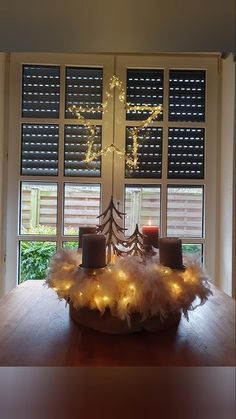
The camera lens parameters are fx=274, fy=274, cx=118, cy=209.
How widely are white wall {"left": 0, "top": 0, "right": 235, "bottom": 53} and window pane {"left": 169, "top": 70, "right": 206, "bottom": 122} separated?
54 cm

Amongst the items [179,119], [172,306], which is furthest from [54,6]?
[179,119]

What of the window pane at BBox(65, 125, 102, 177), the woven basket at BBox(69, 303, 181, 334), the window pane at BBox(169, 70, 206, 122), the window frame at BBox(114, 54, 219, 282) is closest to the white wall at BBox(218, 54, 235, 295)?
the window frame at BBox(114, 54, 219, 282)

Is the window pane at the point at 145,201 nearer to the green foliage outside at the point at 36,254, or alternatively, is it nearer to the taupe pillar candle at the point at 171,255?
the green foliage outside at the point at 36,254

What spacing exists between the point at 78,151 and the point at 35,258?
72 cm

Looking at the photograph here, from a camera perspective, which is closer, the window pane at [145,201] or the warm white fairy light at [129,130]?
the window pane at [145,201]

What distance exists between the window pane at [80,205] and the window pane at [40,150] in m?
0.17

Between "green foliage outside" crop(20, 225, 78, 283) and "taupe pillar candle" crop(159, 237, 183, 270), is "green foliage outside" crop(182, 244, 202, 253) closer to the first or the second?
"taupe pillar candle" crop(159, 237, 183, 270)

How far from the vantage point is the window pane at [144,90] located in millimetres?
1166

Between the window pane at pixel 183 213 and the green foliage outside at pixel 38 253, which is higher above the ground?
the window pane at pixel 183 213

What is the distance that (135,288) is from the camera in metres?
0.48

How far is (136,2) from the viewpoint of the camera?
397 millimetres

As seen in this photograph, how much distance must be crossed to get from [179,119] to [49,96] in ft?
2.02

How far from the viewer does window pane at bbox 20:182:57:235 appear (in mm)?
882

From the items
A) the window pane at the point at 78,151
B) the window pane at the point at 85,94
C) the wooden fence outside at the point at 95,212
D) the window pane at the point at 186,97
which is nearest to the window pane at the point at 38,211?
the wooden fence outside at the point at 95,212
